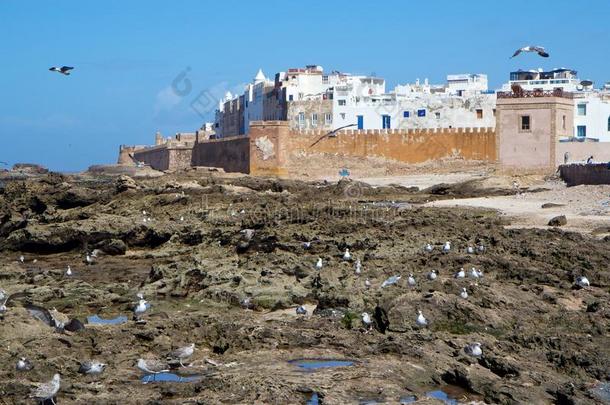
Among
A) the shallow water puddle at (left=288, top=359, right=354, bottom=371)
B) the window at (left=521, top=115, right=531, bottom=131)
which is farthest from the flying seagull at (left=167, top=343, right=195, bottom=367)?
the window at (left=521, top=115, right=531, bottom=131)

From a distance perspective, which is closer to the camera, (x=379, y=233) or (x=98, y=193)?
(x=379, y=233)

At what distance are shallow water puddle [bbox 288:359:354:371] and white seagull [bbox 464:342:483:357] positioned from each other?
980 millimetres

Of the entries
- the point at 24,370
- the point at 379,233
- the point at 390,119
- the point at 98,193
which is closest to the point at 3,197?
the point at 98,193

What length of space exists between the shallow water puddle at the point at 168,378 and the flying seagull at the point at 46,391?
3.06ft

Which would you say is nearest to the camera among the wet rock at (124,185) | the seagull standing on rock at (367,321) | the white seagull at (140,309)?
the seagull standing on rock at (367,321)

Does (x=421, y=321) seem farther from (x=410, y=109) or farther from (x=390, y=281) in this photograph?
(x=410, y=109)

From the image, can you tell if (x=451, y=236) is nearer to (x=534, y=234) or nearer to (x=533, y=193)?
(x=534, y=234)

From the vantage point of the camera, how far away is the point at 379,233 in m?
17.6

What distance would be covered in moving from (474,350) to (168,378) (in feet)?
8.32

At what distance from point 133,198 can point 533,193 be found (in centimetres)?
1008

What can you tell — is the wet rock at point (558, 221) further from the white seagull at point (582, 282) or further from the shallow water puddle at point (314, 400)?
the shallow water puddle at point (314, 400)

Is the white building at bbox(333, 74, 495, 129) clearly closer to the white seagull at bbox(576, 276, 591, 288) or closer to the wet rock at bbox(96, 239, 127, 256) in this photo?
the wet rock at bbox(96, 239, 127, 256)

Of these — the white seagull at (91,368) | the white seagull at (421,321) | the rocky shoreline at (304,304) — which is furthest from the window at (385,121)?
the white seagull at (91,368)

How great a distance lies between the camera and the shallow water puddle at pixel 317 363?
353 inches
